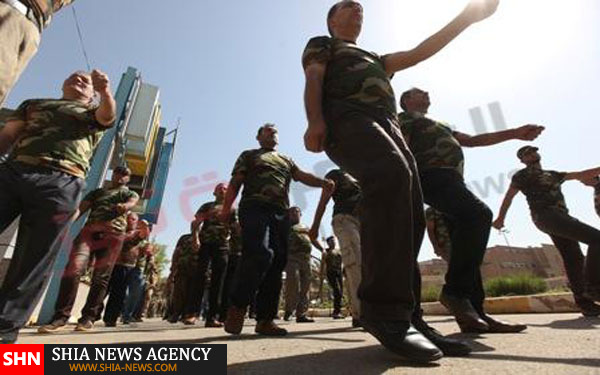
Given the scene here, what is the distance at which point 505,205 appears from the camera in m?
4.78

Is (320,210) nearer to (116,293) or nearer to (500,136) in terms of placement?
Answer: (500,136)

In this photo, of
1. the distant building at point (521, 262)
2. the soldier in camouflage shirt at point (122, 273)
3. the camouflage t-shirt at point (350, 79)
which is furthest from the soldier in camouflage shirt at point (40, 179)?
the distant building at point (521, 262)

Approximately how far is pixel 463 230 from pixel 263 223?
1618mm

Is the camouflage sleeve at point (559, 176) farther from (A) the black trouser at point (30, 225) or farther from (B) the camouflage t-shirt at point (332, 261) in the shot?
(B) the camouflage t-shirt at point (332, 261)

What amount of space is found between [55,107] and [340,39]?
2121 mm

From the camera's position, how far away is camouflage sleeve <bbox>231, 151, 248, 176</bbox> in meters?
3.61

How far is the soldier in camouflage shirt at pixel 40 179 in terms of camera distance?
217 centimetres

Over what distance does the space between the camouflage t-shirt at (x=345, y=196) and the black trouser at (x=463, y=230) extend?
49.5 inches

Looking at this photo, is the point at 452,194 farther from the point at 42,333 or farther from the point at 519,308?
the point at 519,308

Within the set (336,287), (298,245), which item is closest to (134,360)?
(298,245)

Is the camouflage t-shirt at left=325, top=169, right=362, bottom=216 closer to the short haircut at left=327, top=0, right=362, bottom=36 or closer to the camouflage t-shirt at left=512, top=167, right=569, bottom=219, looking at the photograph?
the short haircut at left=327, top=0, right=362, bottom=36

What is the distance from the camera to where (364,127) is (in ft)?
6.03

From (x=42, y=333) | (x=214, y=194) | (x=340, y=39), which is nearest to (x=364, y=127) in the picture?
(x=340, y=39)

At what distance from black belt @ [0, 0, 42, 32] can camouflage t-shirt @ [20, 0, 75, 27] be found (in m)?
0.02
